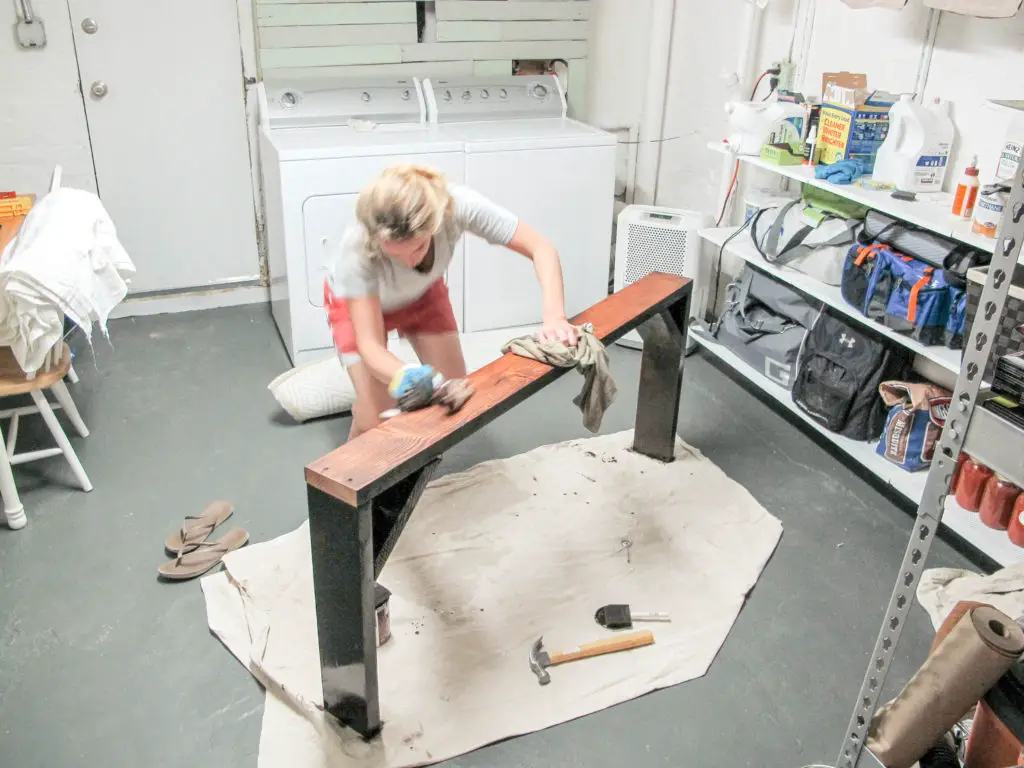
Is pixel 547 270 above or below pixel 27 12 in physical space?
below

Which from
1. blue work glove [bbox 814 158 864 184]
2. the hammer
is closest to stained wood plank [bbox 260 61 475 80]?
blue work glove [bbox 814 158 864 184]

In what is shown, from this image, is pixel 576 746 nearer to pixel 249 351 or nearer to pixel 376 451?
pixel 376 451

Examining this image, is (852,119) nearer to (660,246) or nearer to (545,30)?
(660,246)

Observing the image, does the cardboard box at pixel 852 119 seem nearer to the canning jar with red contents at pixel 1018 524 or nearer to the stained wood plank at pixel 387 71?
the canning jar with red contents at pixel 1018 524

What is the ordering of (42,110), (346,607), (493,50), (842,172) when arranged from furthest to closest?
(493,50)
(42,110)
(842,172)
(346,607)

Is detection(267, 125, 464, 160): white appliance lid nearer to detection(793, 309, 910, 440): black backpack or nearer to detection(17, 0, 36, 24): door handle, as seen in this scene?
detection(17, 0, 36, 24): door handle

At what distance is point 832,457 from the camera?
9.69 ft

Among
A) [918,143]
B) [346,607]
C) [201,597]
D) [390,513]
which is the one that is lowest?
[201,597]

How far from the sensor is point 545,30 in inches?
154

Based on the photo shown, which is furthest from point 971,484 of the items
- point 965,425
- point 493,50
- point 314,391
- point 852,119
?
point 493,50

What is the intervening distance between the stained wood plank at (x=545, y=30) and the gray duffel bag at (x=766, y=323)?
146 centimetres

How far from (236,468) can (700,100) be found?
2475 millimetres

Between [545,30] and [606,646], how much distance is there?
115 inches

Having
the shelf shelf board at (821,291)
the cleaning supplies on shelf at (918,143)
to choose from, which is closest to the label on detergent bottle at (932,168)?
the cleaning supplies on shelf at (918,143)
